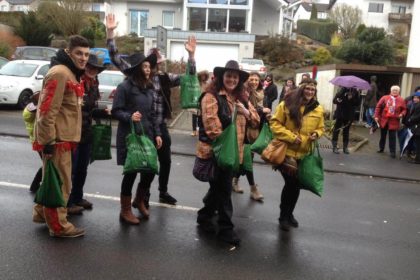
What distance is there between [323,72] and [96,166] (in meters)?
13.6

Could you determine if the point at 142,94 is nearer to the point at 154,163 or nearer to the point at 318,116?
the point at 154,163

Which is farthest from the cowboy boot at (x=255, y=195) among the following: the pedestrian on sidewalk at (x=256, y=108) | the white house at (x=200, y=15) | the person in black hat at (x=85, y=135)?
the white house at (x=200, y=15)

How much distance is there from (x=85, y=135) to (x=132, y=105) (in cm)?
70

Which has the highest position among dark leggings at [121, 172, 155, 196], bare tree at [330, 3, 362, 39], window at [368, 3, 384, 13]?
window at [368, 3, 384, 13]

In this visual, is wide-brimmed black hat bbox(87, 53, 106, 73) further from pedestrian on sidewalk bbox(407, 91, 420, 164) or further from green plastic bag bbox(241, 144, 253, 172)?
pedestrian on sidewalk bbox(407, 91, 420, 164)

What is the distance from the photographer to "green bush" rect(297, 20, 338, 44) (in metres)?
53.3

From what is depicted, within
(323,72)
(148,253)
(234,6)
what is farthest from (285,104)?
(234,6)

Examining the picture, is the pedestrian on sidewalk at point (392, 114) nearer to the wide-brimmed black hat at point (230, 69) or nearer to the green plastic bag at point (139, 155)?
the wide-brimmed black hat at point (230, 69)

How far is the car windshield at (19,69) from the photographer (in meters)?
14.9

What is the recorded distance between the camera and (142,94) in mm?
5027

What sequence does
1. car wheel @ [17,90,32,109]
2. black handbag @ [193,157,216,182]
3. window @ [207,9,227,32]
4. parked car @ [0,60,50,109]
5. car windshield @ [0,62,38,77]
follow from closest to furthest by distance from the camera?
black handbag @ [193,157,216,182], parked car @ [0,60,50,109], car wheel @ [17,90,32,109], car windshield @ [0,62,38,77], window @ [207,9,227,32]

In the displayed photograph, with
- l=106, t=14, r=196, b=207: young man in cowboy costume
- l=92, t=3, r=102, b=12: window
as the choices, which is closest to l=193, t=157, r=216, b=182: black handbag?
l=106, t=14, r=196, b=207: young man in cowboy costume

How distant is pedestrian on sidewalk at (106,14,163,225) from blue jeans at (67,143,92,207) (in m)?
0.52

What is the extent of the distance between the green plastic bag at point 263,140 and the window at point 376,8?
199 ft
